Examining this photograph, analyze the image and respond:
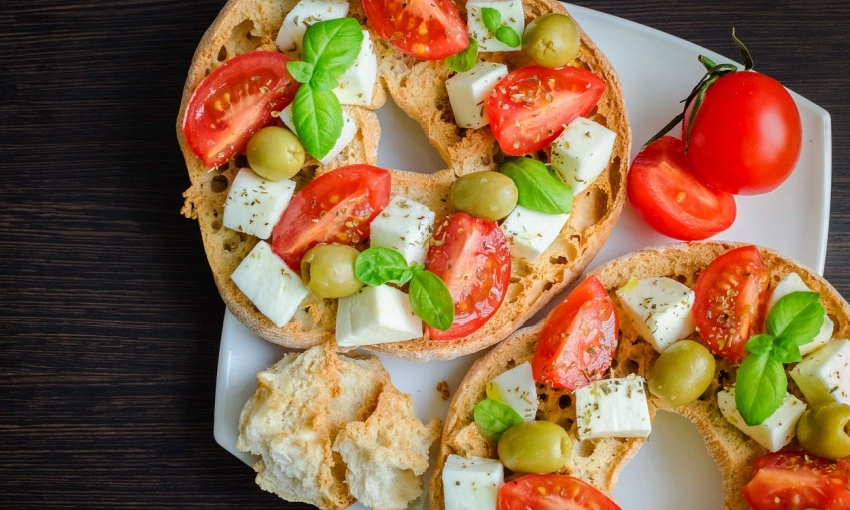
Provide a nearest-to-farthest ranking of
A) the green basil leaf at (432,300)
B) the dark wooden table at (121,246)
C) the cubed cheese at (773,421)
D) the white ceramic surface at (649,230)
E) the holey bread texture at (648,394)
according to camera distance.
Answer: the green basil leaf at (432,300) < the cubed cheese at (773,421) < the holey bread texture at (648,394) < the white ceramic surface at (649,230) < the dark wooden table at (121,246)

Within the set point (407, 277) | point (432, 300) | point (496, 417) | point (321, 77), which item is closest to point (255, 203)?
point (321, 77)

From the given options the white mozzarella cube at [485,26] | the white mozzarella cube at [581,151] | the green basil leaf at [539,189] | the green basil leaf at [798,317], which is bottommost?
the green basil leaf at [798,317]

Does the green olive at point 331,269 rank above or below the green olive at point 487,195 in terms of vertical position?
below

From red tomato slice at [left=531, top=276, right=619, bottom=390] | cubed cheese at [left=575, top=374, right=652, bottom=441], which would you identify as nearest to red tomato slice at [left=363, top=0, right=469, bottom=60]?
red tomato slice at [left=531, top=276, right=619, bottom=390]

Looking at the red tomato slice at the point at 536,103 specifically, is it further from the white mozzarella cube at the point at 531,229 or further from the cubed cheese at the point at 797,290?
the cubed cheese at the point at 797,290

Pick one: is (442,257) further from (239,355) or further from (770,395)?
(770,395)

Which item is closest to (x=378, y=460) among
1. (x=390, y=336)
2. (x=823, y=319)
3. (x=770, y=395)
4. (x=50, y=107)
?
(x=390, y=336)

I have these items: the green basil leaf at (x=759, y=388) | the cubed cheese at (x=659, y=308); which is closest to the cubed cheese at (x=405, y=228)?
the cubed cheese at (x=659, y=308)

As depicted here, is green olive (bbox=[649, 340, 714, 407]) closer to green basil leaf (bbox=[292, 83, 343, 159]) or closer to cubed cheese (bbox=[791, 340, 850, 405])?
cubed cheese (bbox=[791, 340, 850, 405])
